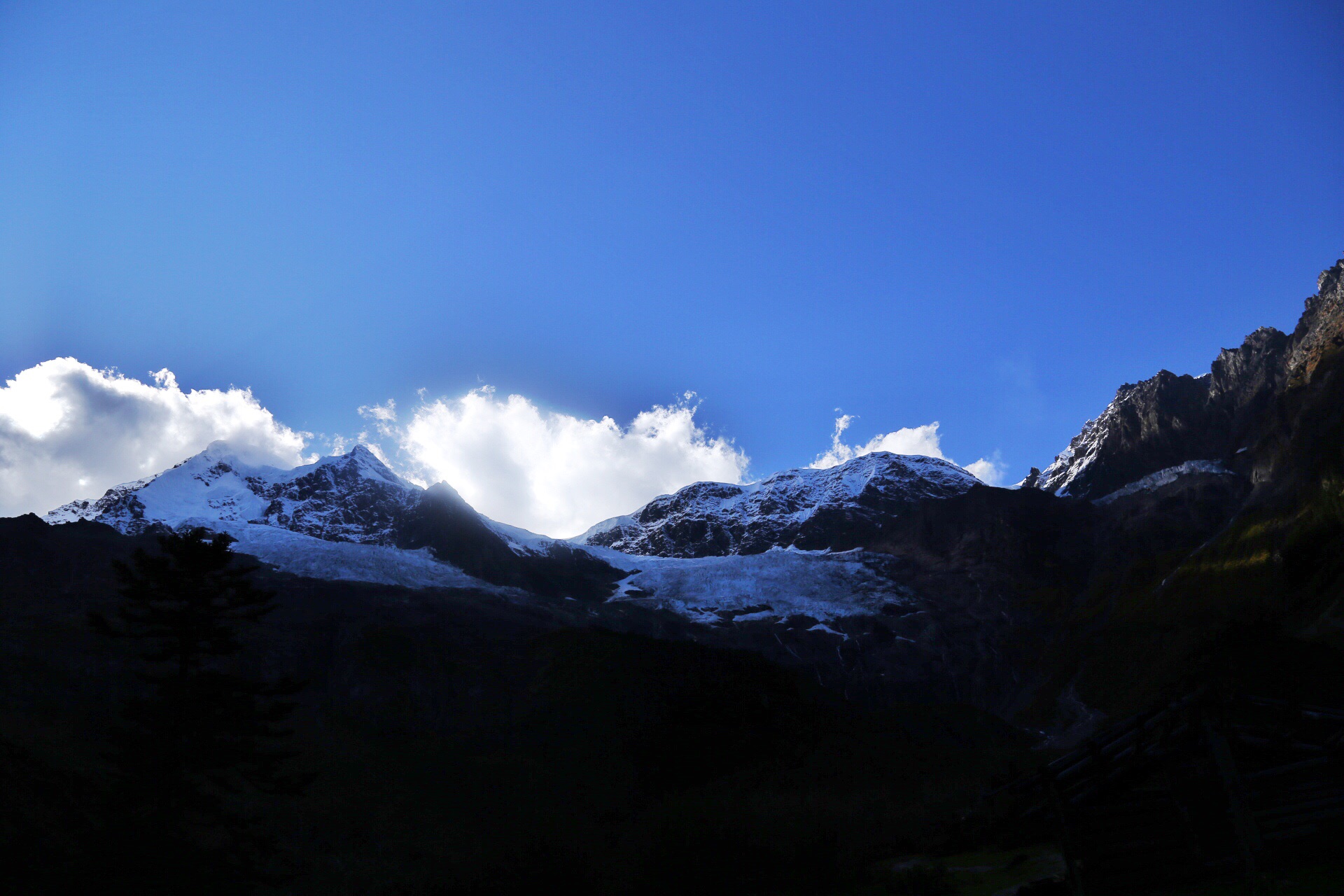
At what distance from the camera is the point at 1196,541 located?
181500mm

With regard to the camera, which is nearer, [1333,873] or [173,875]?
[1333,873]

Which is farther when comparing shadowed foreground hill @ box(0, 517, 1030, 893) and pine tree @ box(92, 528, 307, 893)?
shadowed foreground hill @ box(0, 517, 1030, 893)

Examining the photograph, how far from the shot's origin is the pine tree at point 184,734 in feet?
81.0

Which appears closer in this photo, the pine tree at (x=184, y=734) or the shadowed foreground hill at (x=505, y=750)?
the pine tree at (x=184, y=734)

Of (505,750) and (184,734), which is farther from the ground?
(184,734)

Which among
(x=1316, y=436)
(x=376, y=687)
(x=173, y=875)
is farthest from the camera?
(x=1316, y=436)

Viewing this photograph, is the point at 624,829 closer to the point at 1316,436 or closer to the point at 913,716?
the point at 913,716

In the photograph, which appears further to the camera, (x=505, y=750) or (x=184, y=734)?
(x=505, y=750)

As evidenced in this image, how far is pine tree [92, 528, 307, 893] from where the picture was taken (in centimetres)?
2470

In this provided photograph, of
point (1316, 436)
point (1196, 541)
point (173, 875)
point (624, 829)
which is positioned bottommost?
point (624, 829)

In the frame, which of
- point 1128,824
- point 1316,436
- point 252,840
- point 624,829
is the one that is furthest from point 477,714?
point 1316,436

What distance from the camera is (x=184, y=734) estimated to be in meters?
25.2

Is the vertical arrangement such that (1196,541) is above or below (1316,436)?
below

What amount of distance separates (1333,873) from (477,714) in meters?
98.9
